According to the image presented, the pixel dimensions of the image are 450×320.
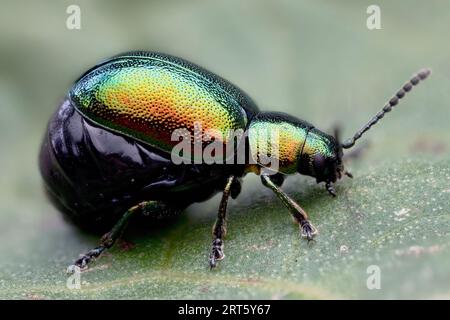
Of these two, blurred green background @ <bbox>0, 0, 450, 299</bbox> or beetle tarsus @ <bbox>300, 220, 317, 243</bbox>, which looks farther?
beetle tarsus @ <bbox>300, 220, 317, 243</bbox>

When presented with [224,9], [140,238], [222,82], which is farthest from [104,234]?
[224,9]

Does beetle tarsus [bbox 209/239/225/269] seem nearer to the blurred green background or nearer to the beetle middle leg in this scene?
the blurred green background

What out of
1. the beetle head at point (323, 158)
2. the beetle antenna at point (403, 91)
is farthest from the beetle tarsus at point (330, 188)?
the beetle antenna at point (403, 91)

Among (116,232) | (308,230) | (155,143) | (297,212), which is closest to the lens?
(308,230)

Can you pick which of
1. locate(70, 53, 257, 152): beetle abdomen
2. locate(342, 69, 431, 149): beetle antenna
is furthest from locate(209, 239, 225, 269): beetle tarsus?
locate(342, 69, 431, 149): beetle antenna

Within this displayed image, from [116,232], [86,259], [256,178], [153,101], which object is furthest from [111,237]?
[256,178]

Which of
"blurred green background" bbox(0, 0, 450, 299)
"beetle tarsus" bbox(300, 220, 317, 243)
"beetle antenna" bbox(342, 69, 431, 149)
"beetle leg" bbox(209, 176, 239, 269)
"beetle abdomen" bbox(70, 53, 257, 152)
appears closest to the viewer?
"blurred green background" bbox(0, 0, 450, 299)

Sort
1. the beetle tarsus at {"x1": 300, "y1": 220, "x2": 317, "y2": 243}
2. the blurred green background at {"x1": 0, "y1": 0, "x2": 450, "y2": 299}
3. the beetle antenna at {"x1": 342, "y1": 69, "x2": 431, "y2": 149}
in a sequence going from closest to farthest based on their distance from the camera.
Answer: the blurred green background at {"x1": 0, "y1": 0, "x2": 450, "y2": 299} → the beetle tarsus at {"x1": 300, "y1": 220, "x2": 317, "y2": 243} → the beetle antenna at {"x1": 342, "y1": 69, "x2": 431, "y2": 149}

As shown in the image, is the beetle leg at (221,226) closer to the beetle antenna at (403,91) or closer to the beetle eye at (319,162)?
the beetle eye at (319,162)

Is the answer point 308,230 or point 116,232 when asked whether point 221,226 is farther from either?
point 116,232
